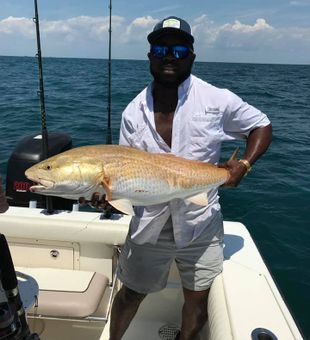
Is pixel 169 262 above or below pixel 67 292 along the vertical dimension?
above

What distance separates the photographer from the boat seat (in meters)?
3.06

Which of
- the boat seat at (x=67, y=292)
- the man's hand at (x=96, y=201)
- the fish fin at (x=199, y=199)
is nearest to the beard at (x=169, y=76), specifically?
the fish fin at (x=199, y=199)

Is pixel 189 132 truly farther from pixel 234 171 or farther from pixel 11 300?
pixel 11 300

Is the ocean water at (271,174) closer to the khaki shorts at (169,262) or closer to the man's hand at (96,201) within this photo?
the khaki shorts at (169,262)

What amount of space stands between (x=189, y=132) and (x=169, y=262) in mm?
907

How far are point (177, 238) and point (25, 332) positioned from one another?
105 centimetres

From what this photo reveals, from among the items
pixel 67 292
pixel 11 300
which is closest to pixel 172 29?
pixel 11 300

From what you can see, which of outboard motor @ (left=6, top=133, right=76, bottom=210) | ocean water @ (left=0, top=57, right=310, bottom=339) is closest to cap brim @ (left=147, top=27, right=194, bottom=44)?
outboard motor @ (left=6, top=133, right=76, bottom=210)

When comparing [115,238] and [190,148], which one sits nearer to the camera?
[190,148]

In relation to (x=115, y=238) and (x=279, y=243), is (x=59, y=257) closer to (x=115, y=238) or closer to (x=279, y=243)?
(x=115, y=238)

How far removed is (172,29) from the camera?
96.7 inches

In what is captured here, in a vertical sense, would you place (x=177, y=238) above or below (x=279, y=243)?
above

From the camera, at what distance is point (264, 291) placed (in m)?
2.59

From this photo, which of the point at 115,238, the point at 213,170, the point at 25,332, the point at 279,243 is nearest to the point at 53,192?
the point at 25,332
